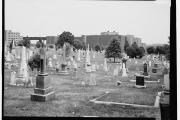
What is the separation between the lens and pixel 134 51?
11.3 ft

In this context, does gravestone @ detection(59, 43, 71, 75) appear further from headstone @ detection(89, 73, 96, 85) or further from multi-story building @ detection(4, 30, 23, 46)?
multi-story building @ detection(4, 30, 23, 46)

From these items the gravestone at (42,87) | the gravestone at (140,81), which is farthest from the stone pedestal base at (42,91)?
the gravestone at (140,81)

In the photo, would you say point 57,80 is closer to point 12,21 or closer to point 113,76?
point 113,76

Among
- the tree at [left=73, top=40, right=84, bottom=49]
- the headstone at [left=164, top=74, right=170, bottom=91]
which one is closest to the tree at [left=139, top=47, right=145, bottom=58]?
the headstone at [left=164, top=74, right=170, bottom=91]

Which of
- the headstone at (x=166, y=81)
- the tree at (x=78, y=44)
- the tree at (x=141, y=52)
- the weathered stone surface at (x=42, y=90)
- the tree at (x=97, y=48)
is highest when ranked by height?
the tree at (x=78, y=44)

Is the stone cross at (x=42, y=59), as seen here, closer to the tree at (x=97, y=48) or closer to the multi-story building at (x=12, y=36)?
the multi-story building at (x=12, y=36)

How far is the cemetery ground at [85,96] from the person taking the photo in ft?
11.1

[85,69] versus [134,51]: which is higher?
[134,51]

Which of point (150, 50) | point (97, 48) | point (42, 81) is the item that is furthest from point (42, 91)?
point (150, 50)

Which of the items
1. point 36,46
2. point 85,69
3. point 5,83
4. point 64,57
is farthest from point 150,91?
point 5,83

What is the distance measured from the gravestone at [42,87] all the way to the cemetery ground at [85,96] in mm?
56

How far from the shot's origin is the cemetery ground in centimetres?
337

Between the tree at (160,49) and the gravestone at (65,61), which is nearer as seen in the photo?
the tree at (160,49)

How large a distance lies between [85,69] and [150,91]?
0.96 metres
